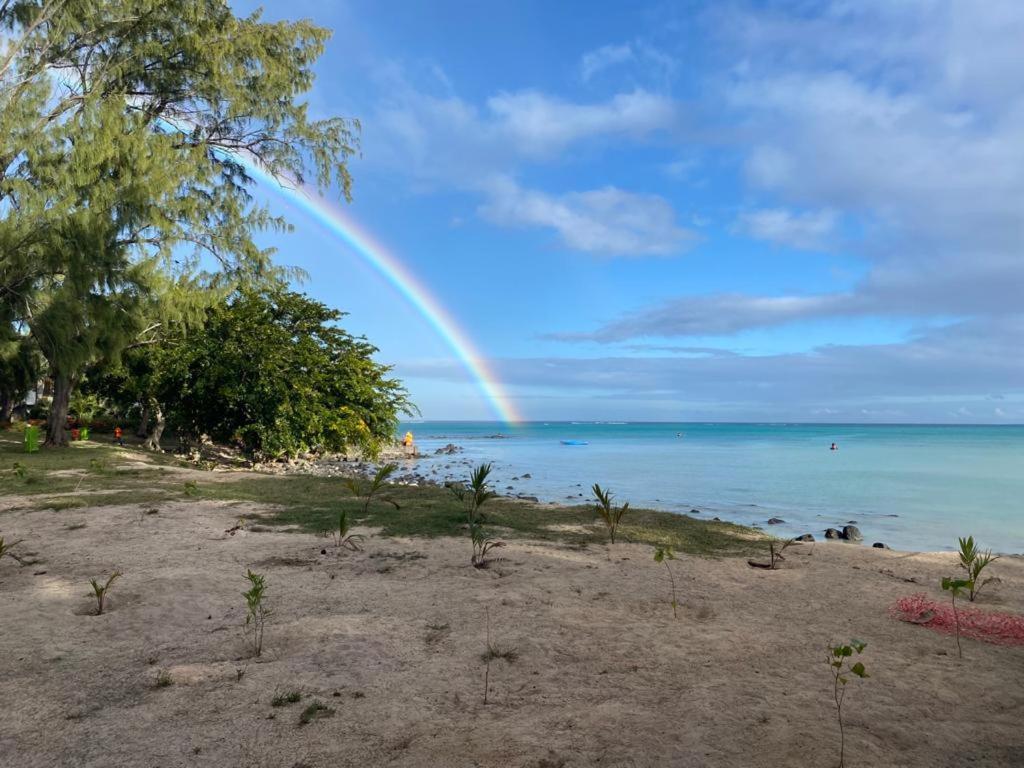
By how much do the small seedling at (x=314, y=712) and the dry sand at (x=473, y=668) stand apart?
4 centimetres

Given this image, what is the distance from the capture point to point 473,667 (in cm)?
388

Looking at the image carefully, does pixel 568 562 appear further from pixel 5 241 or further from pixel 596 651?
pixel 5 241

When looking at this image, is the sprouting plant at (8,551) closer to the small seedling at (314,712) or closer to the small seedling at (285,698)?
the small seedling at (285,698)

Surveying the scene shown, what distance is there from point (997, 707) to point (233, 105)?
20.3m

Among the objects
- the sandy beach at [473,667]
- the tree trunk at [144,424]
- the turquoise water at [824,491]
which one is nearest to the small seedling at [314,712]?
the sandy beach at [473,667]

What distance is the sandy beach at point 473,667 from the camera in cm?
292

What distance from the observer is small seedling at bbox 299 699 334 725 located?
313 cm

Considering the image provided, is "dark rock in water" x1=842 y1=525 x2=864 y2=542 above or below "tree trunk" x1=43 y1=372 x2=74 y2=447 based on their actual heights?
below

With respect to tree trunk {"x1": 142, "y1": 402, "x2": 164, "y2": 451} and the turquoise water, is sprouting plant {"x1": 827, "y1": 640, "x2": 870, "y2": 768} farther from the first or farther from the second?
tree trunk {"x1": 142, "y1": 402, "x2": 164, "y2": 451}

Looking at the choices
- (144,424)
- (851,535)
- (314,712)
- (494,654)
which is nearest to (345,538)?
(494,654)

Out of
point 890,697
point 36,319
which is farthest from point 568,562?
point 36,319

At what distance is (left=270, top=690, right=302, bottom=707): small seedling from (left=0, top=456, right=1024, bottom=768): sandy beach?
0.08ft

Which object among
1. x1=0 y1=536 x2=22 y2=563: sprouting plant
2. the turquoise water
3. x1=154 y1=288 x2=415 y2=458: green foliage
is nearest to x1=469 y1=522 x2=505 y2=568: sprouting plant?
x1=0 y1=536 x2=22 y2=563: sprouting plant

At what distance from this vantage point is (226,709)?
3227 millimetres
